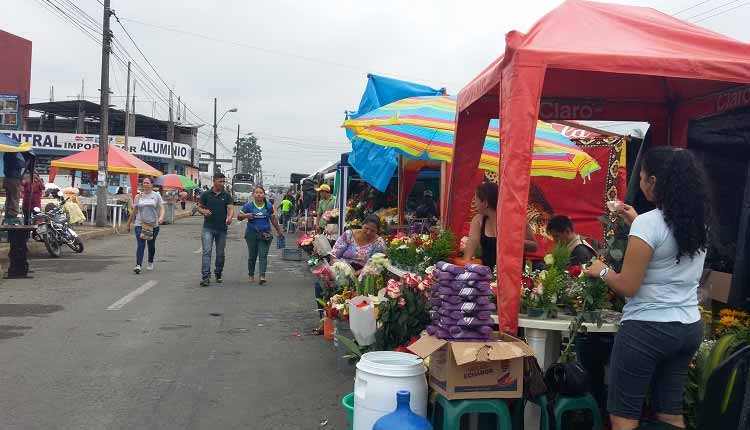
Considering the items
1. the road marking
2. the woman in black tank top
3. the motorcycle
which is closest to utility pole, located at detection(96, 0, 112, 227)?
the motorcycle

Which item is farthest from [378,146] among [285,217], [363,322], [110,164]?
[110,164]

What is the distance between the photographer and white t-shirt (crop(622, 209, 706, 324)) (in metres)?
3.31

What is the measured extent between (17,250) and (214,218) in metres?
3.65

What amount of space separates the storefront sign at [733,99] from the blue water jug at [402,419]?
3.90 m

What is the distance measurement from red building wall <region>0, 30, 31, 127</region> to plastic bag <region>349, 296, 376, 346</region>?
134 ft

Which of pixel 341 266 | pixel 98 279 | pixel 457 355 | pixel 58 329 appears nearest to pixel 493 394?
pixel 457 355

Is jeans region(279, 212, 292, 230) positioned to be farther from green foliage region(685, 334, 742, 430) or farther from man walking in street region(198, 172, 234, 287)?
green foliage region(685, 334, 742, 430)

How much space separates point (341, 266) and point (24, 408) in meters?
3.25

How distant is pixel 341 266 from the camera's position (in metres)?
7.15

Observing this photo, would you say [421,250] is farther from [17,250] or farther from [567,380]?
[17,250]

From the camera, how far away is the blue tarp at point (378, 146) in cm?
970

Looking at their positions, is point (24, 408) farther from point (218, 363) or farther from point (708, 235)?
point (708, 235)

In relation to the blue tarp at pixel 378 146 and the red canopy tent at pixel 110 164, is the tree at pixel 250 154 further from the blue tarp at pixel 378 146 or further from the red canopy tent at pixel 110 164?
the blue tarp at pixel 378 146

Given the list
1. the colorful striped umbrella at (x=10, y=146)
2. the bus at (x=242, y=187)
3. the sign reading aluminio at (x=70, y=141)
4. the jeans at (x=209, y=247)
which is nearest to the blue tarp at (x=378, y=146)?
the jeans at (x=209, y=247)
